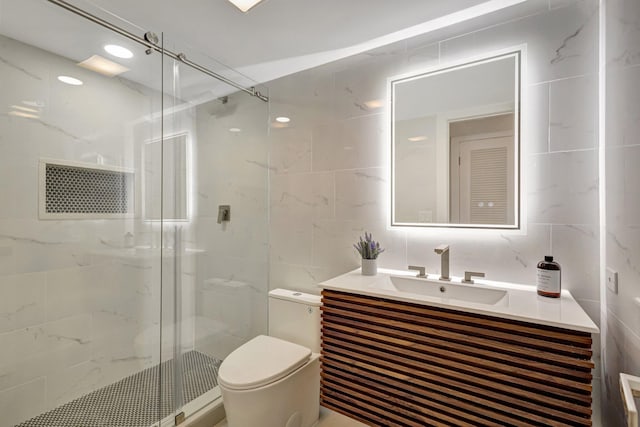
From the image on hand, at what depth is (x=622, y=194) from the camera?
1146mm

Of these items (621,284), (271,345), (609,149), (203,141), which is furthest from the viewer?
(203,141)

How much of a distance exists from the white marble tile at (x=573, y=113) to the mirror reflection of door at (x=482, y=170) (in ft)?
0.59

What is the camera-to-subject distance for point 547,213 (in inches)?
57.4

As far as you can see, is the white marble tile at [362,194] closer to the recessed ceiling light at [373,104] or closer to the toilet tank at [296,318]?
the recessed ceiling light at [373,104]

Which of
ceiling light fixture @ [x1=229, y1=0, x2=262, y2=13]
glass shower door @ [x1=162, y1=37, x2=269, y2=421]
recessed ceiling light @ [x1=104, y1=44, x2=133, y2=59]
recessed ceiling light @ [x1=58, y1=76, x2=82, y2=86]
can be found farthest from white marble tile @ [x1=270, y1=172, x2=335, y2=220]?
recessed ceiling light @ [x1=58, y1=76, x2=82, y2=86]

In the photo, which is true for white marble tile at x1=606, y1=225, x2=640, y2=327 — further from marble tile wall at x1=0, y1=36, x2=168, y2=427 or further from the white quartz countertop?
marble tile wall at x1=0, y1=36, x2=168, y2=427

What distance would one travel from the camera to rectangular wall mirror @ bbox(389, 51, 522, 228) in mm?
1544

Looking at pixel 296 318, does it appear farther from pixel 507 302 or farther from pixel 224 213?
pixel 507 302

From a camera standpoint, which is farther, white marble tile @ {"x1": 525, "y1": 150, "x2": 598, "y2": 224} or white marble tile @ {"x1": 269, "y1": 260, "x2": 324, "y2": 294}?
white marble tile @ {"x1": 269, "y1": 260, "x2": 324, "y2": 294}

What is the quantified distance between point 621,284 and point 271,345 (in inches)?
64.3

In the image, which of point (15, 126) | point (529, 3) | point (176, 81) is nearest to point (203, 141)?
point (176, 81)

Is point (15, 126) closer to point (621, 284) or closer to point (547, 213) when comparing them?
point (547, 213)

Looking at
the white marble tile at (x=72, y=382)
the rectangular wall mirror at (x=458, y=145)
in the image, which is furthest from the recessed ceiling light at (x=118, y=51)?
the white marble tile at (x=72, y=382)

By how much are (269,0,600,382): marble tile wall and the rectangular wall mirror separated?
0.06 m
